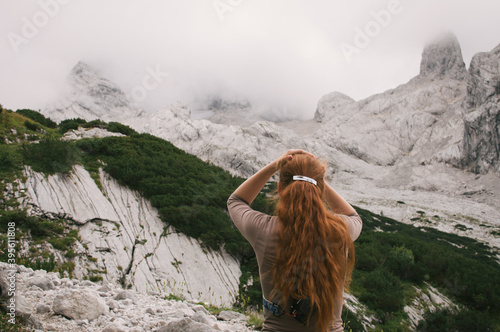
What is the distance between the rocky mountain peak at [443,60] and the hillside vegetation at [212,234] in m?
148

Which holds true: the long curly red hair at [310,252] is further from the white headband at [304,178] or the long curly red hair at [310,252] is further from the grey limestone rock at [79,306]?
the grey limestone rock at [79,306]

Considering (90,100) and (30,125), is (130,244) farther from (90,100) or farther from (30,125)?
(90,100)

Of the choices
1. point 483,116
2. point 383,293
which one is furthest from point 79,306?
point 483,116

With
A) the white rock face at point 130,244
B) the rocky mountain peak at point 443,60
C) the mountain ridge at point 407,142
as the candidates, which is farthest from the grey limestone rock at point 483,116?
the white rock face at point 130,244

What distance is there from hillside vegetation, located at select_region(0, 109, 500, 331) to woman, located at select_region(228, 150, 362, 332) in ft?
24.6

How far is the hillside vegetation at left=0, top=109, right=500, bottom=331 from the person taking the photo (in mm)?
10180

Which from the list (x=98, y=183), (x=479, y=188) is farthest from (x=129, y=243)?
(x=479, y=188)

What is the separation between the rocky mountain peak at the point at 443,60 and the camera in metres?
130

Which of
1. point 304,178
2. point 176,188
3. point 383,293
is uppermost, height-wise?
point 304,178

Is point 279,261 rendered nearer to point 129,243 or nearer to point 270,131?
point 129,243

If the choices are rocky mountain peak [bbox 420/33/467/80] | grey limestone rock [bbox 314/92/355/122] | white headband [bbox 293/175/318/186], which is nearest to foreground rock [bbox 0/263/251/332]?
white headband [bbox 293/175/318/186]

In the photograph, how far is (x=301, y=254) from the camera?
1.84 m

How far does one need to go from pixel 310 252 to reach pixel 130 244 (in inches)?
442

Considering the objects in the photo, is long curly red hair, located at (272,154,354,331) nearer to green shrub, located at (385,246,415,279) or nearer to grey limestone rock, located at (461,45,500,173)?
green shrub, located at (385,246,415,279)
